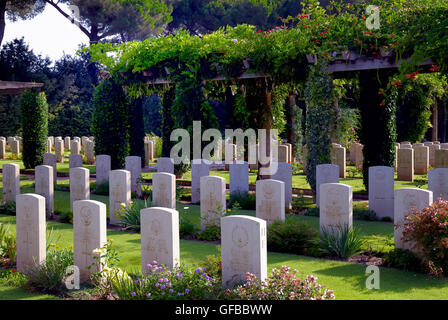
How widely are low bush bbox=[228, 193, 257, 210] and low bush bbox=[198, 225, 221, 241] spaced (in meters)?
2.81

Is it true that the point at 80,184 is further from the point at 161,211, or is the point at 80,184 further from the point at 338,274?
the point at 338,274

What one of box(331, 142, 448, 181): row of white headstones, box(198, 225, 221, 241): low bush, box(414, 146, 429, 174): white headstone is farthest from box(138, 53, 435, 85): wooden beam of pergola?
box(414, 146, 429, 174): white headstone

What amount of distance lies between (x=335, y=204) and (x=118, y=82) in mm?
10146

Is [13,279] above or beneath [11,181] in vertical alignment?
beneath

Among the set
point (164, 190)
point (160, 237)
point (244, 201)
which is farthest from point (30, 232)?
point (244, 201)

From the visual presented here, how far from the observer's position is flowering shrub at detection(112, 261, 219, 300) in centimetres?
609

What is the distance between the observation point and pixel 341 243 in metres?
8.48

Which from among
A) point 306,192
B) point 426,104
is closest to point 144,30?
point 426,104

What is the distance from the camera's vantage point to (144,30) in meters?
36.1

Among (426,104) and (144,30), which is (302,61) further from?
(144,30)

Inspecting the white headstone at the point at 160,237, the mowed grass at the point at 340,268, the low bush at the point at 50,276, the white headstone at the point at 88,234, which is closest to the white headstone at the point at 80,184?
the mowed grass at the point at 340,268

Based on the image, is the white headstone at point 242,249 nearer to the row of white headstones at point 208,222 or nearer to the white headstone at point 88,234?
the row of white headstones at point 208,222

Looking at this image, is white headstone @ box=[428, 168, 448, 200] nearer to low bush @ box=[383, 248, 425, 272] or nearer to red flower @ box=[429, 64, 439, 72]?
low bush @ box=[383, 248, 425, 272]

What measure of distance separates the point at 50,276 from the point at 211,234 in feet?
11.3
